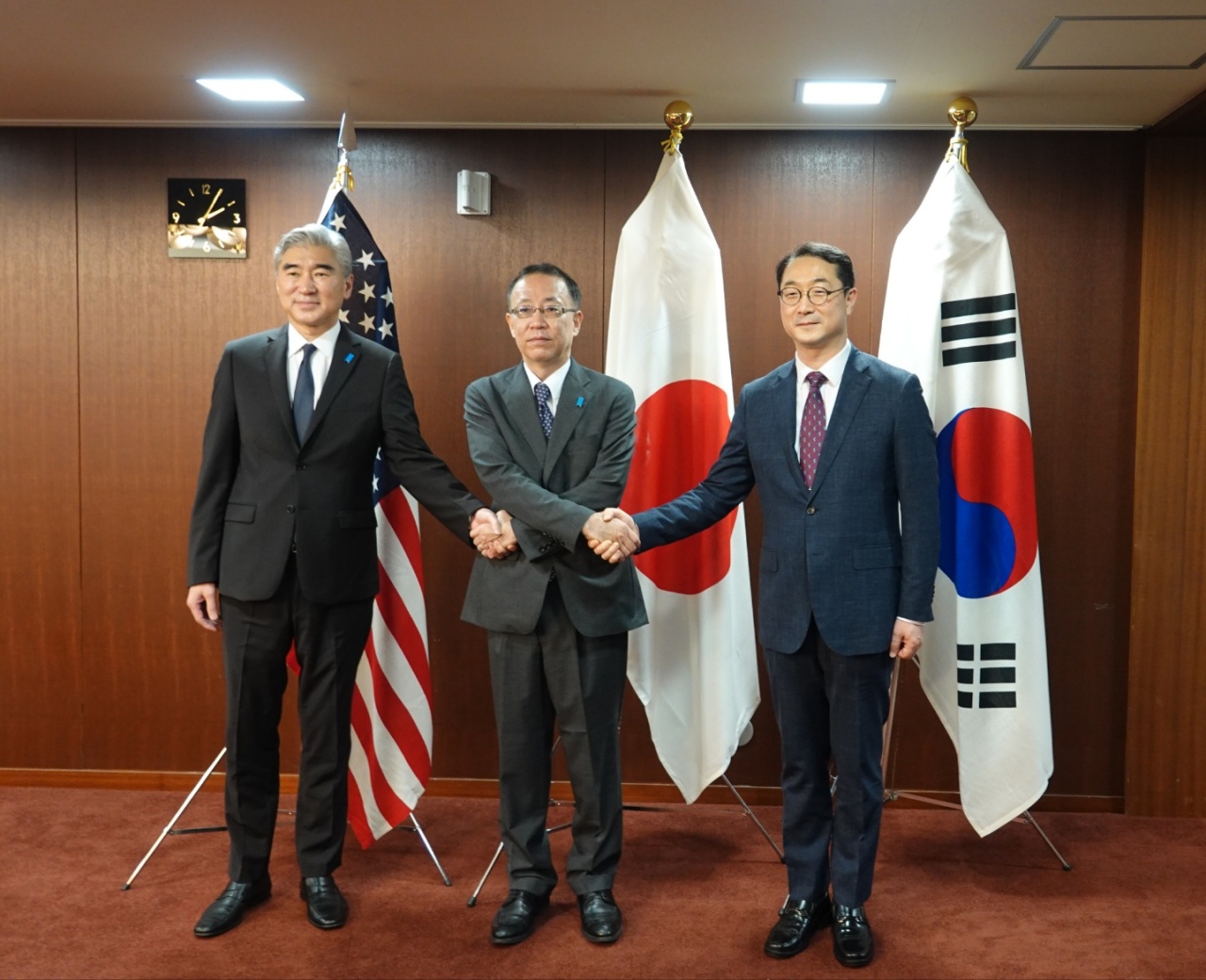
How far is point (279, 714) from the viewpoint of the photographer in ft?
10.4

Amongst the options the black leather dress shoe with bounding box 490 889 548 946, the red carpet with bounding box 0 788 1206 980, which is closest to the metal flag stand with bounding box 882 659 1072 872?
the red carpet with bounding box 0 788 1206 980

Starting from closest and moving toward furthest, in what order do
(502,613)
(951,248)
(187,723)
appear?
(502,613)
(951,248)
(187,723)

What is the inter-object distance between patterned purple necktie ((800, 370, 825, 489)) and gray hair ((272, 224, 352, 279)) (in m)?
1.37

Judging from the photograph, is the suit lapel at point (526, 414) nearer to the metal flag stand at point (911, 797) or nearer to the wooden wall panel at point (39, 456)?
the metal flag stand at point (911, 797)

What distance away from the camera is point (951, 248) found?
138 inches

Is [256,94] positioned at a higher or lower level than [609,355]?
higher

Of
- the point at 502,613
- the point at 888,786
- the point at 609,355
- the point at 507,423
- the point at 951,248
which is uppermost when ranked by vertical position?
the point at 951,248

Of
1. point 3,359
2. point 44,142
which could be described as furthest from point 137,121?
Answer: point 3,359

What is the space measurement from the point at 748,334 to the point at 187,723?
2.65 meters

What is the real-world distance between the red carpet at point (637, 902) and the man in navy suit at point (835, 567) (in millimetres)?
284

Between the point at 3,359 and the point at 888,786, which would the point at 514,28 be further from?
the point at 888,786

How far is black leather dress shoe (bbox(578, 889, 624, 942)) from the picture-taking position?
3.01m

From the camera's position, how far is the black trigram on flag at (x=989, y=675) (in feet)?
11.6

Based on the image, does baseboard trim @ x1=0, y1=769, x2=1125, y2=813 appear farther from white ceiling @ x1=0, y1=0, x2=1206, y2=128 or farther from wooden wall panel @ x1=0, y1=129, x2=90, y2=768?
white ceiling @ x1=0, y1=0, x2=1206, y2=128
